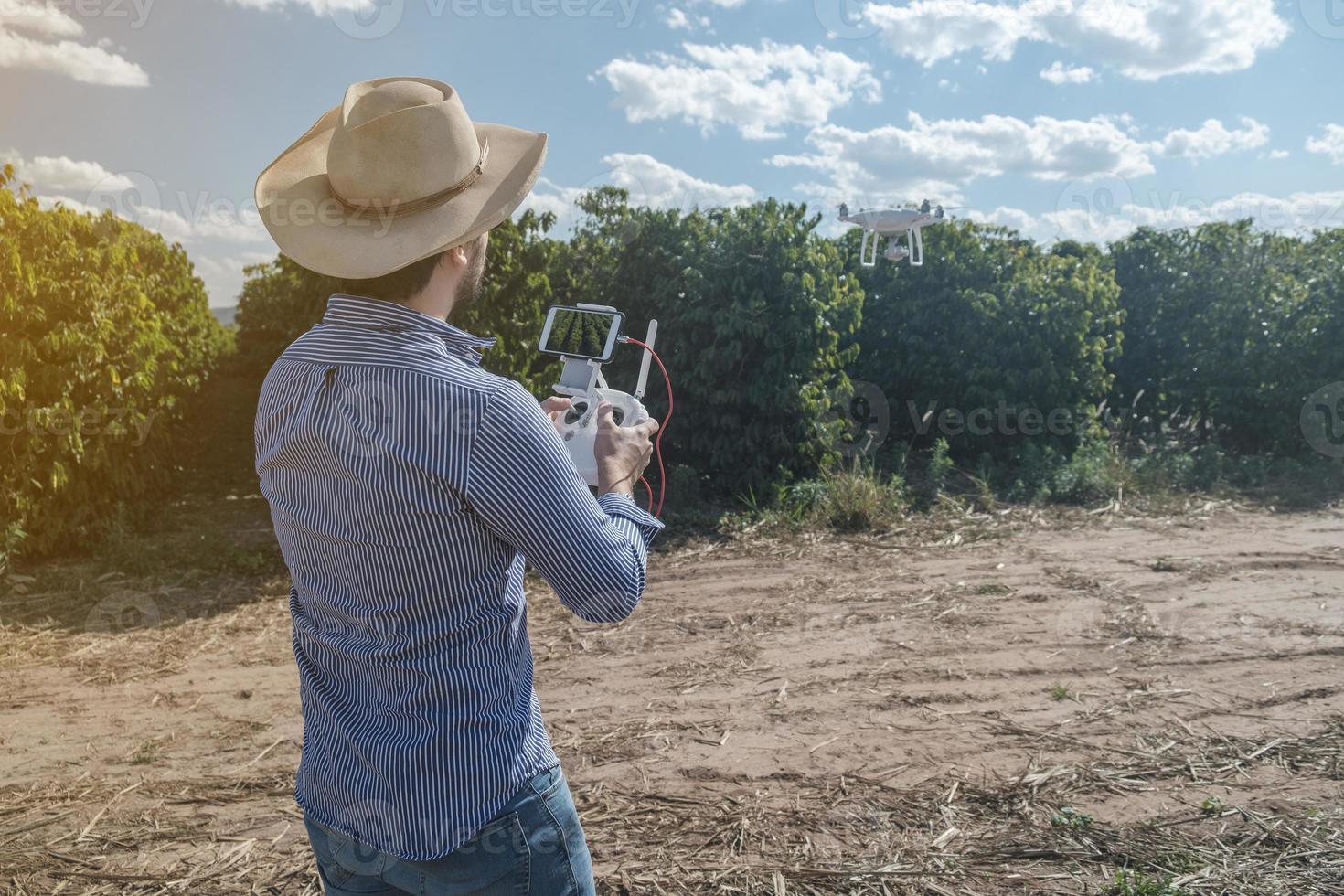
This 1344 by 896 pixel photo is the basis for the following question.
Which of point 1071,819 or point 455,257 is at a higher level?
point 455,257

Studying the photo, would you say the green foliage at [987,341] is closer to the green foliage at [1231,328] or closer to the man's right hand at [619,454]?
the green foliage at [1231,328]

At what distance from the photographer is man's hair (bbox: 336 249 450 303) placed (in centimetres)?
164

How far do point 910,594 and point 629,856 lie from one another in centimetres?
372

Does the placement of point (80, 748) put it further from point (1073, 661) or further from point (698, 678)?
point (1073, 661)

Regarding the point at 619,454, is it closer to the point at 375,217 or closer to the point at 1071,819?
the point at 375,217

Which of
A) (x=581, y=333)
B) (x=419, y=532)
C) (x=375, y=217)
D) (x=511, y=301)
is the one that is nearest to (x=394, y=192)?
(x=375, y=217)

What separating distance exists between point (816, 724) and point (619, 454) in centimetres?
322

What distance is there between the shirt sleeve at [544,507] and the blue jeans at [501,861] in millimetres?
339

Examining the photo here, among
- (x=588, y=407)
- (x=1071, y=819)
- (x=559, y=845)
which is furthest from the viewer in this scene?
(x=1071, y=819)

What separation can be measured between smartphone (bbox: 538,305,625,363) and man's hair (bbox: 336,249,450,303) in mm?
985

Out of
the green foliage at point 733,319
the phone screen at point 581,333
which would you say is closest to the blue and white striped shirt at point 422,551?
the phone screen at point 581,333

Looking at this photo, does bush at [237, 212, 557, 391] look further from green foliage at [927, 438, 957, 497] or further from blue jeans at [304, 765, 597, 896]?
blue jeans at [304, 765, 597, 896]

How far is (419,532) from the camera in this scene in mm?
1544

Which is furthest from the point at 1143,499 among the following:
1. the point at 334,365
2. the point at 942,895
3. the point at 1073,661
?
the point at 334,365
